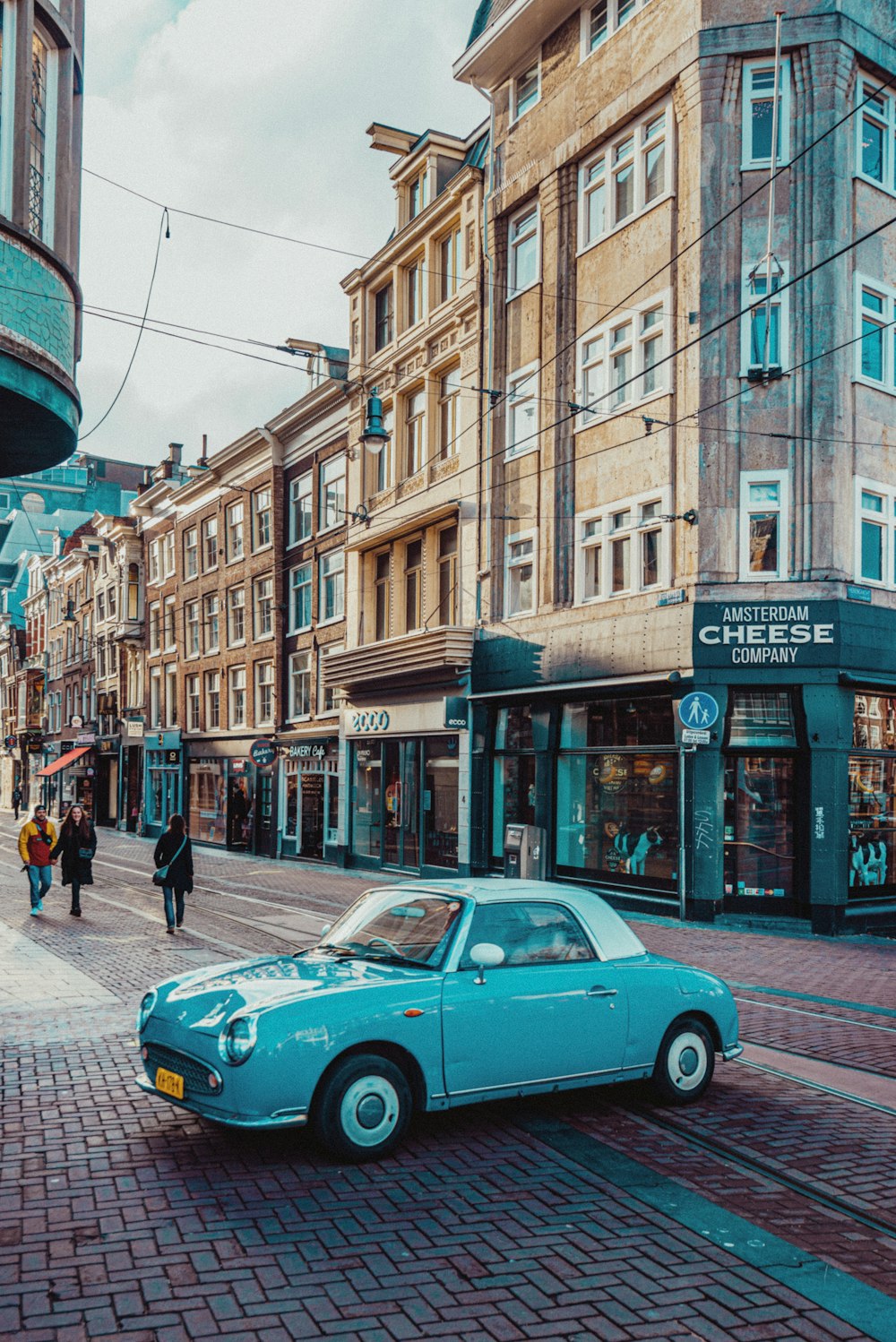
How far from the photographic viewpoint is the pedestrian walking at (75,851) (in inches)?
707

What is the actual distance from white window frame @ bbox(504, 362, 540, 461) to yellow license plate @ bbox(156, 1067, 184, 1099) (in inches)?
705

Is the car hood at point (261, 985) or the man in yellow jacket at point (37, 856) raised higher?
the car hood at point (261, 985)

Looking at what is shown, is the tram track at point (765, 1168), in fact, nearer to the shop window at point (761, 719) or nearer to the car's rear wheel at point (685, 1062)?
the car's rear wheel at point (685, 1062)

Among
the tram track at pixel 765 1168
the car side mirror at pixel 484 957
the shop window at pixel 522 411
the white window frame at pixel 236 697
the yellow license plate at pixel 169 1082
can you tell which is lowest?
the tram track at pixel 765 1168

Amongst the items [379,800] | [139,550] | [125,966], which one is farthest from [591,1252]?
[139,550]

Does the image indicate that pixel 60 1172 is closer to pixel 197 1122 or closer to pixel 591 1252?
pixel 197 1122

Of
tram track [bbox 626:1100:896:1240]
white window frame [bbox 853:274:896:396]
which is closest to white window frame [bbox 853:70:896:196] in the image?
white window frame [bbox 853:274:896:396]

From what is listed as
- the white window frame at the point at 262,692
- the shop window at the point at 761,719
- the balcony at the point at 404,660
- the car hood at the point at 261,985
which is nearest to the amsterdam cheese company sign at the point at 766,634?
the shop window at the point at 761,719

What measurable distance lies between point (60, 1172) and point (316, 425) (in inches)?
1129

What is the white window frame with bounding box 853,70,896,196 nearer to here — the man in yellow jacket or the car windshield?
the car windshield

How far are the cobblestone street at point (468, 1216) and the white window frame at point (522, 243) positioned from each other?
17710mm

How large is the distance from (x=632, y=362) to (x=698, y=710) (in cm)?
695

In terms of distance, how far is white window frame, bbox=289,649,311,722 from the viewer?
33.4m

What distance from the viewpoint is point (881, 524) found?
61.9 ft
